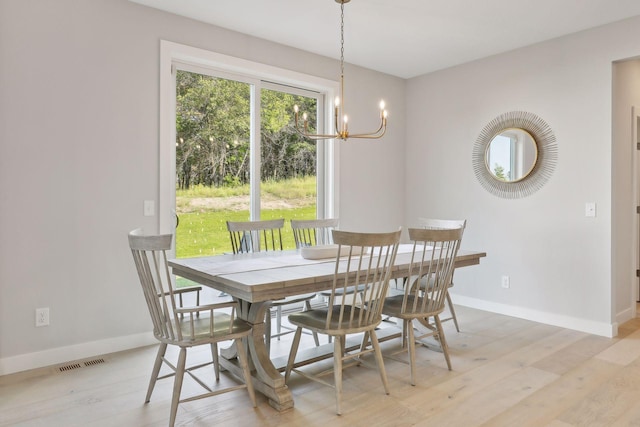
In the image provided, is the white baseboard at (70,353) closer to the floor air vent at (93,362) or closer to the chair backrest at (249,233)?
the floor air vent at (93,362)

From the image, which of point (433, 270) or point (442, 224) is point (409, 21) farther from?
point (433, 270)

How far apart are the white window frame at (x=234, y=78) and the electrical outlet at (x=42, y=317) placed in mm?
937

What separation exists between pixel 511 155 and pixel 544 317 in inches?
61.3

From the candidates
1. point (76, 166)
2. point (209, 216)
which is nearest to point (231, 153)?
point (209, 216)

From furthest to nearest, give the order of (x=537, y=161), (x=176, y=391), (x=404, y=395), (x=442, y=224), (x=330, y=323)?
(x=537, y=161)
(x=442, y=224)
(x=404, y=395)
(x=330, y=323)
(x=176, y=391)

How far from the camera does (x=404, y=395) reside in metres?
2.47

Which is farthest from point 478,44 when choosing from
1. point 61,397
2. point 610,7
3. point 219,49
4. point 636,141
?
point 61,397

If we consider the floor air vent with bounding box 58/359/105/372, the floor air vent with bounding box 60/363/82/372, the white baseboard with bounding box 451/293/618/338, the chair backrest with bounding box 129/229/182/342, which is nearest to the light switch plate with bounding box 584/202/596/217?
the white baseboard with bounding box 451/293/618/338

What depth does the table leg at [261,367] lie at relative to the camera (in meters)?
2.32

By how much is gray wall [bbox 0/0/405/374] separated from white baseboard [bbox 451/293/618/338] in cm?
316

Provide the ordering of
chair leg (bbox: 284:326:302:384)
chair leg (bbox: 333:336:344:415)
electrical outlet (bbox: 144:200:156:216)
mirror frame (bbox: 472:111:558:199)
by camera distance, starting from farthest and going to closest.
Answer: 1. mirror frame (bbox: 472:111:558:199)
2. electrical outlet (bbox: 144:200:156:216)
3. chair leg (bbox: 284:326:302:384)
4. chair leg (bbox: 333:336:344:415)

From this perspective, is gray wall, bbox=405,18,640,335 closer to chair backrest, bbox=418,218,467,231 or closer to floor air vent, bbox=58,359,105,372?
chair backrest, bbox=418,218,467,231

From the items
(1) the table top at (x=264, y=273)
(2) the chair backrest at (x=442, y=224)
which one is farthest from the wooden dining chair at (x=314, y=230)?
(2) the chair backrest at (x=442, y=224)

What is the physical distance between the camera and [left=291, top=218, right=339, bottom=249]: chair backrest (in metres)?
3.60
